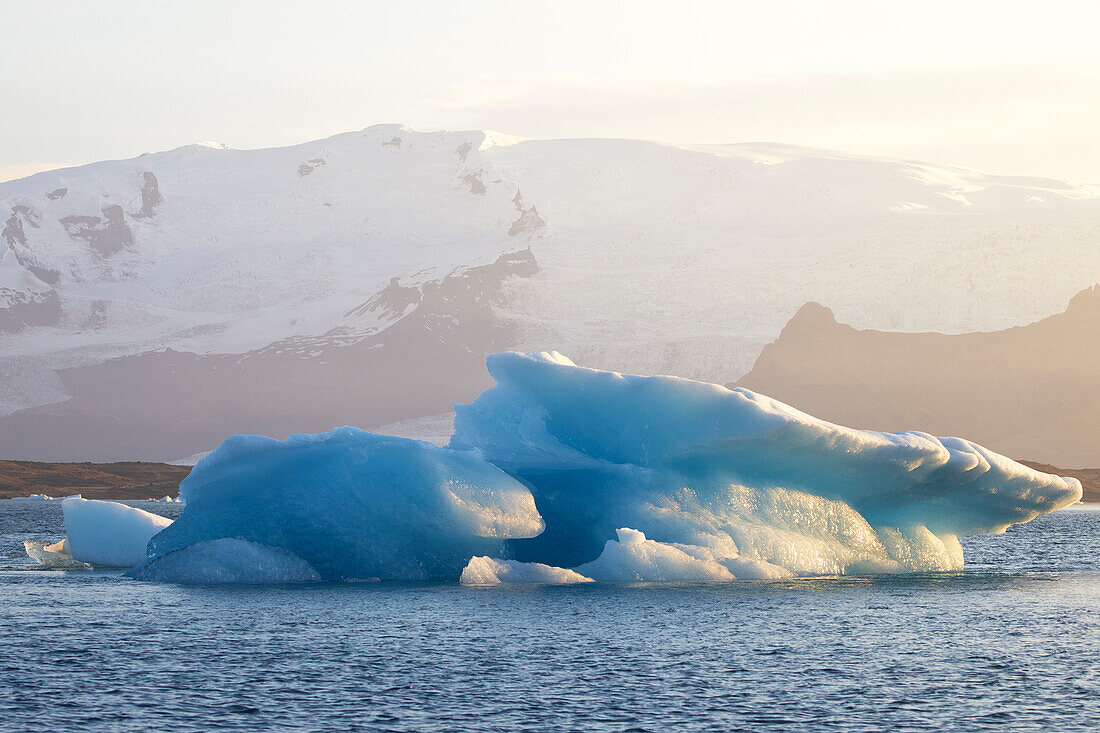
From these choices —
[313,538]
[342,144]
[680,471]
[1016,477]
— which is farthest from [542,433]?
[342,144]

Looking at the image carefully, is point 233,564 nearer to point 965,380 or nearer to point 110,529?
point 110,529

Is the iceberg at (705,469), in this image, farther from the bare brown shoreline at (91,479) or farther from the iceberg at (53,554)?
the bare brown shoreline at (91,479)

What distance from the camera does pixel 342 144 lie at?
607 feet

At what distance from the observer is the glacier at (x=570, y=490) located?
26.5 m

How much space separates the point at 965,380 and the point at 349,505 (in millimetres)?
121797

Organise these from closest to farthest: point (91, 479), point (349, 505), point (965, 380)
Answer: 1. point (349, 505)
2. point (91, 479)
3. point (965, 380)

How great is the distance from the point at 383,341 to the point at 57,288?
3954 cm

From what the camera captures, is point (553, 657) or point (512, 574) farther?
point (512, 574)

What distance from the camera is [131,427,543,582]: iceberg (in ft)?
87.1

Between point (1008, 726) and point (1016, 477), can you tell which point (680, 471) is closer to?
point (1016, 477)

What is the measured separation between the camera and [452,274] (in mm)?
146500

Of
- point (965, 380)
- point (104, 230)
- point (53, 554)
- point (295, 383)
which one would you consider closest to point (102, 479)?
point (295, 383)

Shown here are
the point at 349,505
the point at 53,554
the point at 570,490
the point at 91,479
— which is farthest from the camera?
the point at 91,479

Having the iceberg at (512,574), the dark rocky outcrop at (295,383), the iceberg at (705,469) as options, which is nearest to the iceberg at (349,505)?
the iceberg at (512,574)
